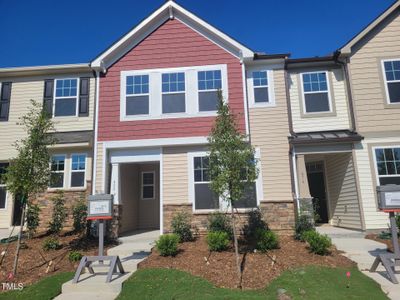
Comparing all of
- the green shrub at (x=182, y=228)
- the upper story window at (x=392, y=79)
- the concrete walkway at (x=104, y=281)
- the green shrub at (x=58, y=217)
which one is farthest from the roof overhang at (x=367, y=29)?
the green shrub at (x=58, y=217)

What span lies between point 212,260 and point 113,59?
8.92m

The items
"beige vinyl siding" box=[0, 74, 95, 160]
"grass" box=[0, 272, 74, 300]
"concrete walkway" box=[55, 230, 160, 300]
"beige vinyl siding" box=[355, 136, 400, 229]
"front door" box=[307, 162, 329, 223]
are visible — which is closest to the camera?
"grass" box=[0, 272, 74, 300]

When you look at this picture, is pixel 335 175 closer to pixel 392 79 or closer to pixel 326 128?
pixel 326 128

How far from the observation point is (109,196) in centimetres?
826

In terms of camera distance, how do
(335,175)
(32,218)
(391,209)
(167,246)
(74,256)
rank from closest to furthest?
(391,209) < (167,246) < (74,256) < (32,218) < (335,175)

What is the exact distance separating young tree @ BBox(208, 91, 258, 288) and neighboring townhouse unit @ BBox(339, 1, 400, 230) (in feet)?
19.3

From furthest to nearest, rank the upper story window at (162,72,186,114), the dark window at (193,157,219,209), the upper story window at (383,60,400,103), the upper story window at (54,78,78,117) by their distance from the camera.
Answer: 1. the upper story window at (54,78,78,117)
2. the upper story window at (162,72,186,114)
3. the upper story window at (383,60,400,103)
4. the dark window at (193,157,219,209)

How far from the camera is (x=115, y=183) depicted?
11977mm

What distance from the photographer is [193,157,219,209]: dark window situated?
11.4m

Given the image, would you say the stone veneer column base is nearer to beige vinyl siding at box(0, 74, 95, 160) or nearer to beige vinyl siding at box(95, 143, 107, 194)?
beige vinyl siding at box(95, 143, 107, 194)

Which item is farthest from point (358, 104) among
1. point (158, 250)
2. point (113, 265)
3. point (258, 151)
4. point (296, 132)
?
point (113, 265)

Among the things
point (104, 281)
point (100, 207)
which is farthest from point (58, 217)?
point (104, 281)

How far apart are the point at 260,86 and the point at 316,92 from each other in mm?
2433

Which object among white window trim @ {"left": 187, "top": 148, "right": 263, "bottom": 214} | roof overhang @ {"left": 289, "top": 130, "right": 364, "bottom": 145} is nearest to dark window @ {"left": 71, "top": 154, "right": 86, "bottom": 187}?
white window trim @ {"left": 187, "top": 148, "right": 263, "bottom": 214}
